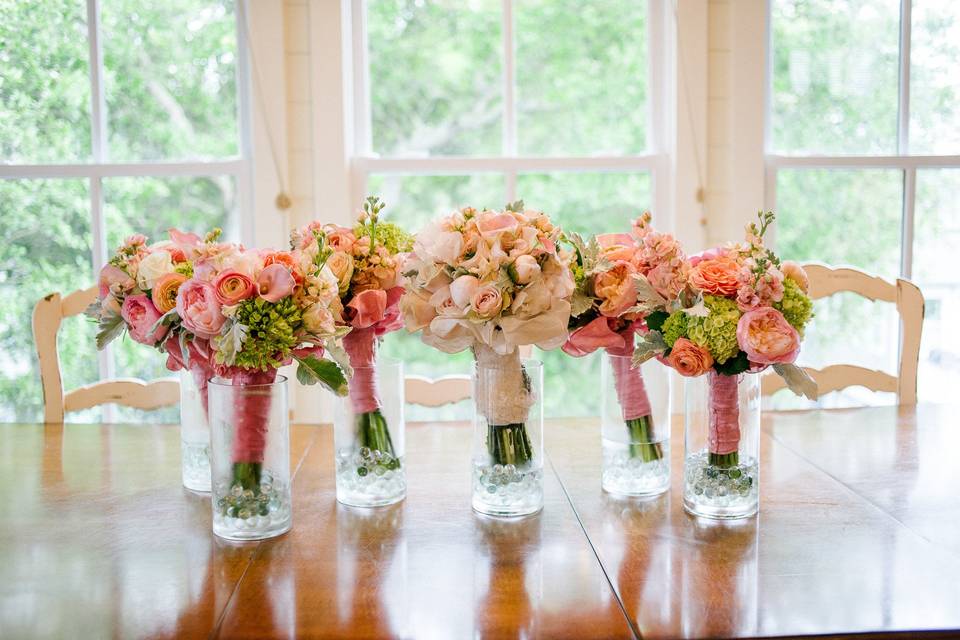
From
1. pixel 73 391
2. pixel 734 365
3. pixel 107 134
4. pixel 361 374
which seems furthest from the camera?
pixel 107 134

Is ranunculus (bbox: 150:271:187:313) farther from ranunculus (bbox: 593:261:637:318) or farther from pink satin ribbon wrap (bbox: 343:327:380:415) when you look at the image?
ranunculus (bbox: 593:261:637:318)

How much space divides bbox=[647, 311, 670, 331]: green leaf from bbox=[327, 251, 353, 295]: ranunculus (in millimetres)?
435

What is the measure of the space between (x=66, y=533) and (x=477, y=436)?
601mm

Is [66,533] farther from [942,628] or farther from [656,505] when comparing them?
[942,628]

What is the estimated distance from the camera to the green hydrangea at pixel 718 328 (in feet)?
3.94

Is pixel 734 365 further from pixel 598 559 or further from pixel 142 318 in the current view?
pixel 142 318

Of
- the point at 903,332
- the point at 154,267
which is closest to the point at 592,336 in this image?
the point at 154,267

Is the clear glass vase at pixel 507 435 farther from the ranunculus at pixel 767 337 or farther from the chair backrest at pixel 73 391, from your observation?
the chair backrest at pixel 73 391

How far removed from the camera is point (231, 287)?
Answer: 45.4 inches

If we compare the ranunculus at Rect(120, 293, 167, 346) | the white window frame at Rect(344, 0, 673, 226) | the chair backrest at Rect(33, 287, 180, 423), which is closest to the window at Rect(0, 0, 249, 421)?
the white window frame at Rect(344, 0, 673, 226)

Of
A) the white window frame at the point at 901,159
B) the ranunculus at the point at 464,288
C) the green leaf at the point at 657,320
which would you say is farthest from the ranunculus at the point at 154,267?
the white window frame at the point at 901,159

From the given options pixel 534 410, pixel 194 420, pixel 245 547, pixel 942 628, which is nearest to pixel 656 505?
pixel 534 410

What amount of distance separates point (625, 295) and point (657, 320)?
0.06 m

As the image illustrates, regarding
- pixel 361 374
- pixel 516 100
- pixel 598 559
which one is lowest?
pixel 598 559
